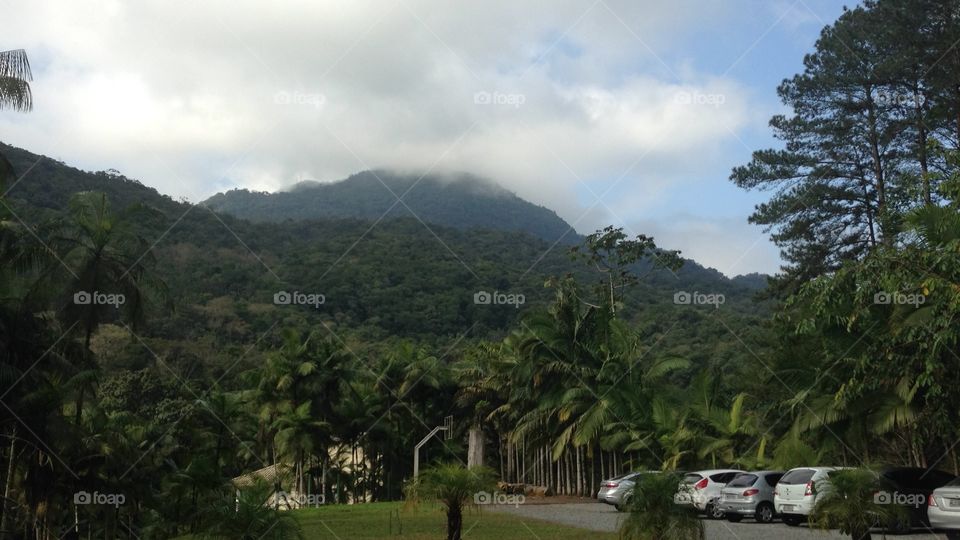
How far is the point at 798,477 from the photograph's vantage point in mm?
19062

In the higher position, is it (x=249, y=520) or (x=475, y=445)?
(x=475, y=445)

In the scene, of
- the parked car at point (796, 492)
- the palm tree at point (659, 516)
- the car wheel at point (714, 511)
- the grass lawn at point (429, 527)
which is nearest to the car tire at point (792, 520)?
the parked car at point (796, 492)

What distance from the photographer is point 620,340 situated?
37.3 metres

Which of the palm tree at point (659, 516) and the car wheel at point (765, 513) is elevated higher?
the palm tree at point (659, 516)

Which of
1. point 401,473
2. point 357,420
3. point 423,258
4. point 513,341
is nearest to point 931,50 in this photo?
point 513,341

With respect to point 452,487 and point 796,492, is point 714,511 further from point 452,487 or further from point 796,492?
point 452,487

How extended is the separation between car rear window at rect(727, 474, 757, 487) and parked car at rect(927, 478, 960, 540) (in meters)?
7.44

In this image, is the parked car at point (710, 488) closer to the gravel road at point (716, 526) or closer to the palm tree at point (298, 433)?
the gravel road at point (716, 526)

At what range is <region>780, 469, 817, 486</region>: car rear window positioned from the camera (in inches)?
738

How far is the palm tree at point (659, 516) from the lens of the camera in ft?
41.3

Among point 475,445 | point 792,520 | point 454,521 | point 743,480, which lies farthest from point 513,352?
point 454,521

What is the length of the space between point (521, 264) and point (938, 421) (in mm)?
65877

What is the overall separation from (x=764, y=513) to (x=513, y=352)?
2310cm

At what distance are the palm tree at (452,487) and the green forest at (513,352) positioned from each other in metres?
1.74
